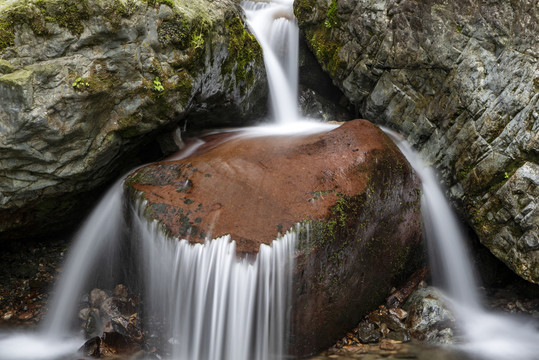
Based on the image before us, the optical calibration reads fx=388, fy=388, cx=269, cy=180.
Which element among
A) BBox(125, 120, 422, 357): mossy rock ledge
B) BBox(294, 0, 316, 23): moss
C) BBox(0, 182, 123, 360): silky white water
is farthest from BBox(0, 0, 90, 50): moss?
BBox(294, 0, 316, 23): moss

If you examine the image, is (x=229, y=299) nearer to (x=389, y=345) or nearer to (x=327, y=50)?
(x=389, y=345)

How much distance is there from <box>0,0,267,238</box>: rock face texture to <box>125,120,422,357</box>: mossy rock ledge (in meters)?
0.70

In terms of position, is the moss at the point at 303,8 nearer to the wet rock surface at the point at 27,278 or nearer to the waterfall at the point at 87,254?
the waterfall at the point at 87,254

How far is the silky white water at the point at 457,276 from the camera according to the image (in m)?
4.93

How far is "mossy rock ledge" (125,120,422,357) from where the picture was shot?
429 centimetres

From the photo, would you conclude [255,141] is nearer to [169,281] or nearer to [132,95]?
[132,95]

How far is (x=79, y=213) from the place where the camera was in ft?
19.5

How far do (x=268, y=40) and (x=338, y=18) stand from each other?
1597 mm

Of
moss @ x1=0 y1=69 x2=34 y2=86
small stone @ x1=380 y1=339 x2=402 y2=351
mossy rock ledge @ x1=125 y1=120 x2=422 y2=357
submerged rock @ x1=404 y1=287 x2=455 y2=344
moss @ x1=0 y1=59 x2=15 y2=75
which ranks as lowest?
small stone @ x1=380 y1=339 x2=402 y2=351

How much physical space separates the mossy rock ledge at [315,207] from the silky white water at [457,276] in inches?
14.0

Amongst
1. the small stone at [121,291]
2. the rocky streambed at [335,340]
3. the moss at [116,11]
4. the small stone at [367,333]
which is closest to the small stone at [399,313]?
the rocky streambed at [335,340]

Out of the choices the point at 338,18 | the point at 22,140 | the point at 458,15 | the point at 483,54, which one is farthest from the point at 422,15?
the point at 22,140

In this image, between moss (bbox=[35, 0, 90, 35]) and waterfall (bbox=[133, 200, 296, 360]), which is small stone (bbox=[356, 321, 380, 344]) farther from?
moss (bbox=[35, 0, 90, 35])

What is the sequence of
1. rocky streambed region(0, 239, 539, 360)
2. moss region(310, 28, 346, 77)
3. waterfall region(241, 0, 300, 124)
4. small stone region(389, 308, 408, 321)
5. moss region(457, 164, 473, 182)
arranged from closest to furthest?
rocky streambed region(0, 239, 539, 360) < small stone region(389, 308, 408, 321) < moss region(457, 164, 473, 182) < moss region(310, 28, 346, 77) < waterfall region(241, 0, 300, 124)
